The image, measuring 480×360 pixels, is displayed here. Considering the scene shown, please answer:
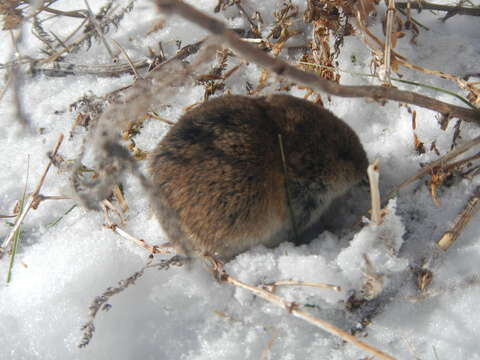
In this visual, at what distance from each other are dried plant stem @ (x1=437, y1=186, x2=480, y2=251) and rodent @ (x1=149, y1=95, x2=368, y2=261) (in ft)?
1.75

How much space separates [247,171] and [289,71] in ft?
2.42

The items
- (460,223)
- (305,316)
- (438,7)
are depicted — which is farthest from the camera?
(438,7)

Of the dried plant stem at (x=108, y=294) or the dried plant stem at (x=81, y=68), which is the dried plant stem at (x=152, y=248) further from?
the dried plant stem at (x=81, y=68)

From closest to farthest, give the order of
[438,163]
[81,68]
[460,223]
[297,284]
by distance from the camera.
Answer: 1. [297,284]
2. [460,223]
3. [438,163]
4. [81,68]

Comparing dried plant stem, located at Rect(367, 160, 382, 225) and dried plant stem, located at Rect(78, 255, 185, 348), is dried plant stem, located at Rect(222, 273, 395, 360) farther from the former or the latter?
dried plant stem, located at Rect(367, 160, 382, 225)

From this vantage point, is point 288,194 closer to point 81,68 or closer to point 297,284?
point 297,284

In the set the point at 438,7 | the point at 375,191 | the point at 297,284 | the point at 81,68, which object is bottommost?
the point at 297,284

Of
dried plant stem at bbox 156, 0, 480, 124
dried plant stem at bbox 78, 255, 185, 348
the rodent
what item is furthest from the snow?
dried plant stem at bbox 156, 0, 480, 124

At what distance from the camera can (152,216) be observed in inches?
111

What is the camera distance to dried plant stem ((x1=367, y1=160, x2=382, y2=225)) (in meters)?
1.88

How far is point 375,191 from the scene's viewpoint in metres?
1.99

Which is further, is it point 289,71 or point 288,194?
point 288,194

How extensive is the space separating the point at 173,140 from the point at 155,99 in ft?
1.67

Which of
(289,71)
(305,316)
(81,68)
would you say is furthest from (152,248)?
(81,68)
